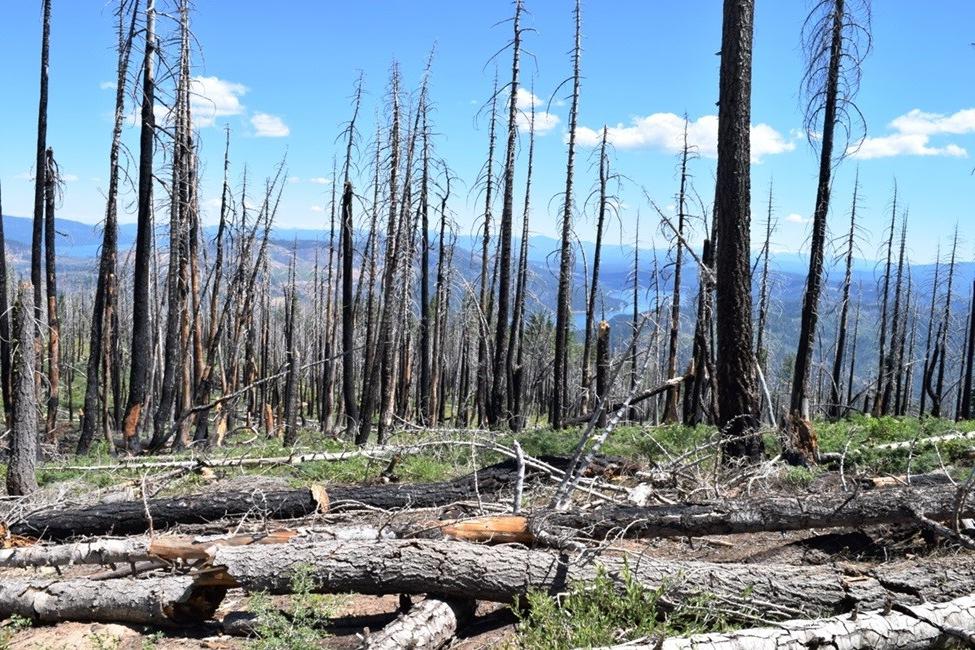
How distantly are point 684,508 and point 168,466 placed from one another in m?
8.81

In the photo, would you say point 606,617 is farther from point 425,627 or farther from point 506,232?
point 506,232

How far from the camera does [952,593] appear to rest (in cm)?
458

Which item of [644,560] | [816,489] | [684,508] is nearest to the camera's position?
[644,560]

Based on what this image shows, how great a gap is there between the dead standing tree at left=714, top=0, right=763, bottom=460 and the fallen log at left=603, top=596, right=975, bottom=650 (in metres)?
4.26

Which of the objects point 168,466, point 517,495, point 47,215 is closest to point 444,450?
point 168,466

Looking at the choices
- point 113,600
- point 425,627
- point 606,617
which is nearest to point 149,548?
point 113,600

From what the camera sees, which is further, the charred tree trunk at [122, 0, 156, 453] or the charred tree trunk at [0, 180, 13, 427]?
the charred tree trunk at [0, 180, 13, 427]

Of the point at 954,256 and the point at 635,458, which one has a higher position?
the point at 954,256

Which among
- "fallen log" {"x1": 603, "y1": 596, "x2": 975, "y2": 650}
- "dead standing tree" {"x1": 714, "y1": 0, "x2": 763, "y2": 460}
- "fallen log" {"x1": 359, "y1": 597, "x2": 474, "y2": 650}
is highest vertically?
"dead standing tree" {"x1": 714, "y1": 0, "x2": 763, "y2": 460}

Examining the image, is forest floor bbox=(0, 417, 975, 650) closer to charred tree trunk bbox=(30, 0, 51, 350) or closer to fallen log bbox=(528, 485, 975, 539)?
fallen log bbox=(528, 485, 975, 539)

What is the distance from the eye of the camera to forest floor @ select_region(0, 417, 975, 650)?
15.1 ft

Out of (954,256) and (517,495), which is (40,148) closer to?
(517,495)

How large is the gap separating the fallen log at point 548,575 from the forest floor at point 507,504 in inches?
8.1

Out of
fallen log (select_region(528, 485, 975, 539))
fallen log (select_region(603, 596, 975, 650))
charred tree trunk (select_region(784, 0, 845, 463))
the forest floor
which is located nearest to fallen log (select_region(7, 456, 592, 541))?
the forest floor
